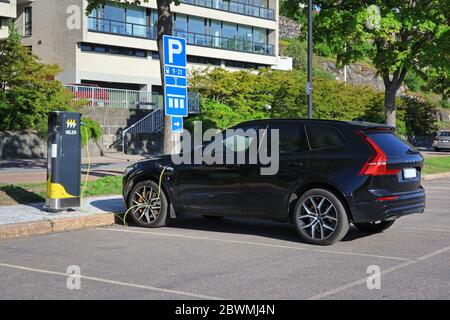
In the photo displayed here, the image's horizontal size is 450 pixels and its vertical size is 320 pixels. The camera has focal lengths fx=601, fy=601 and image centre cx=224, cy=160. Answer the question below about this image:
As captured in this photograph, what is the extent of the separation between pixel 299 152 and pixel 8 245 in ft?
14.1

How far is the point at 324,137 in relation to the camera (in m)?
8.56

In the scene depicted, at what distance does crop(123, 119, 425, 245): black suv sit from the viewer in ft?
26.5

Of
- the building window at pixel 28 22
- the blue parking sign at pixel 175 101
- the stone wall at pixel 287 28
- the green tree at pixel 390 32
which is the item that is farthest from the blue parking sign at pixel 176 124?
the stone wall at pixel 287 28

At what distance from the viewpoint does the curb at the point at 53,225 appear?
29.2ft

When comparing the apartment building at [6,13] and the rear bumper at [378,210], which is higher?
the apartment building at [6,13]

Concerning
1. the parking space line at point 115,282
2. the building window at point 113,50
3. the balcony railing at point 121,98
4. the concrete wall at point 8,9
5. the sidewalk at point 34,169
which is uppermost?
the concrete wall at point 8,9

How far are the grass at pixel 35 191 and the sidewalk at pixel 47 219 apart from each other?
1.71 ft

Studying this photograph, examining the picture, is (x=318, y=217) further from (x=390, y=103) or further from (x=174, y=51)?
(x=390, y=103)

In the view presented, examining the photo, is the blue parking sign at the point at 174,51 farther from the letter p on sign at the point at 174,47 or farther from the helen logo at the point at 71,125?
the helen logo at the point at 71,125

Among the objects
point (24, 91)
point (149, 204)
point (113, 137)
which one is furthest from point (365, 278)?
point (113, 137)

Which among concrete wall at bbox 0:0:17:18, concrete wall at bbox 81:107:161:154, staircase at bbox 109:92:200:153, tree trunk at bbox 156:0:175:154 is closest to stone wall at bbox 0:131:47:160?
concrete wall at bbox 81:107:161:154

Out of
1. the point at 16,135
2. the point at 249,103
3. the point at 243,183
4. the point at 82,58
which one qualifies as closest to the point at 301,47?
the point at 82,58

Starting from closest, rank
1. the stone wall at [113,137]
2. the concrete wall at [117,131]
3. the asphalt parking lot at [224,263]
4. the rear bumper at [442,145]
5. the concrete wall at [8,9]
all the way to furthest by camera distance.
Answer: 1. the asphalt parking lot at [224,263]
2. the stone wall at [113,137]
3. the concrete wall at [117,131]
4. the rear bumper at [442,145]
5. the concrete wall at [8,9]
